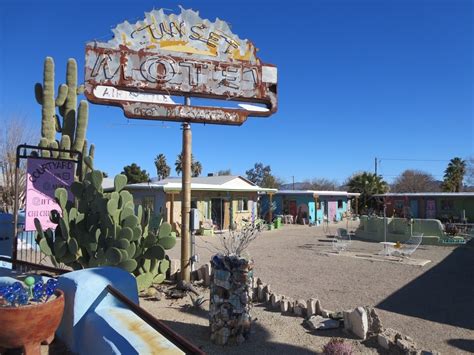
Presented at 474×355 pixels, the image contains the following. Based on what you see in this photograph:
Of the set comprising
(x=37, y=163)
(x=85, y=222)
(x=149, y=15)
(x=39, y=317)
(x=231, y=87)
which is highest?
(x=149, y=15)

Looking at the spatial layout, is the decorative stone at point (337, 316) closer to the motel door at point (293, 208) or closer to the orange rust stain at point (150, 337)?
the orange rust stain at point (150, 337)

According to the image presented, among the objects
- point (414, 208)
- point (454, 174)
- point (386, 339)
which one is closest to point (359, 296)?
point (386, 339)

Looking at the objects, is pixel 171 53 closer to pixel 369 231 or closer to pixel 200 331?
pixel 200 331

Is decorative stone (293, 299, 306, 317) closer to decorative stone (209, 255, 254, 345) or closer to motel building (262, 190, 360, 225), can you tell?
decorative stone (209, 255, 254, 345)

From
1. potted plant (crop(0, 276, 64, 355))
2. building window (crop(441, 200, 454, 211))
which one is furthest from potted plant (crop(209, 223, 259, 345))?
building window (crop(441, 200, 454, 211))

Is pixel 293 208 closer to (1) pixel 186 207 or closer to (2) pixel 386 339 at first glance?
(1) pixel 186 207

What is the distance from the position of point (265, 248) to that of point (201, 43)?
1014 centimetres

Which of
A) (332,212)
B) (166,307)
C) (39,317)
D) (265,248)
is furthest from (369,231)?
(39,317)

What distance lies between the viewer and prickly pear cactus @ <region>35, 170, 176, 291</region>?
6871mm

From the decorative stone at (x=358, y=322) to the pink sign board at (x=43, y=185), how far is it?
17.3 ft

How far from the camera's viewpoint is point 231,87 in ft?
28.0

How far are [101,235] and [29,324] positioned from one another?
3621mm

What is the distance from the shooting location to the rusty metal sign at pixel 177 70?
7738 mm

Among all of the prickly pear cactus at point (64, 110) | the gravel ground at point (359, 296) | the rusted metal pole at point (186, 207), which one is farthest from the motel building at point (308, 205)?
the rusted metal pole at point (186, 207)
